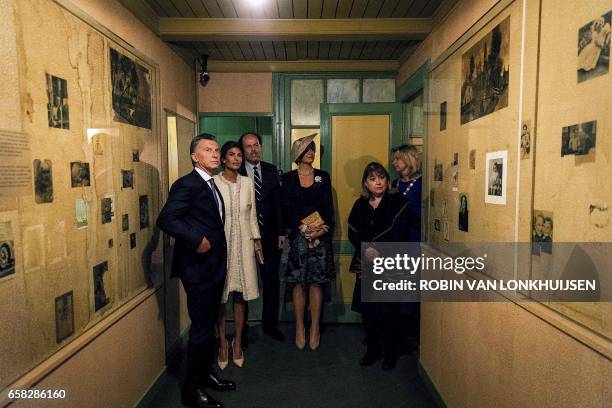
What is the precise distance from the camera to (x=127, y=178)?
7.46 ft

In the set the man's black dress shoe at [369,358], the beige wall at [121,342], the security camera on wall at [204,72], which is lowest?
the man's black dress shoe at [369,358]

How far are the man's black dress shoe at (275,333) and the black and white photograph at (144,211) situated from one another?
1511mm

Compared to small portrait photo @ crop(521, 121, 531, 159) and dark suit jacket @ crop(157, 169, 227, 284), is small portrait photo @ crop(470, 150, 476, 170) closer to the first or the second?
small portrait photo @ crop(521, 121, 531, 159)

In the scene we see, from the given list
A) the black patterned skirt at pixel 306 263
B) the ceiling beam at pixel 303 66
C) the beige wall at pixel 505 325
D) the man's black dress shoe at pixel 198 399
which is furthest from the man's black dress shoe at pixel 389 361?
the ceiling beam at pixel 303 66

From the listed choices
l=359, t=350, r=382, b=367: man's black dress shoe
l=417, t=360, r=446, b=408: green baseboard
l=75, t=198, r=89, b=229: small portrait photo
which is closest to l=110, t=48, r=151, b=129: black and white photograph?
l=75, t=198, r=89, b=229: small portrait photo

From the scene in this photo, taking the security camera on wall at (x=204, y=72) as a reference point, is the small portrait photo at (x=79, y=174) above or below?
below

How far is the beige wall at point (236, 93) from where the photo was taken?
395 cm

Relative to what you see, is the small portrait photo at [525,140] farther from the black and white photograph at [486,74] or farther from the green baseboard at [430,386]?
the green baseboard at [430,386]

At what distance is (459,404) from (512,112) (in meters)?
1.53

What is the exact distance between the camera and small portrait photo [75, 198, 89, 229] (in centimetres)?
175

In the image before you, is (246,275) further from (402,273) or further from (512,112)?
(512,112)

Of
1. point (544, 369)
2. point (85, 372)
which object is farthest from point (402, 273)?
point (85, 372)

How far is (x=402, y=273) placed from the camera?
3031mm

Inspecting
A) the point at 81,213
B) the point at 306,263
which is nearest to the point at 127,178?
the point at 81,213
